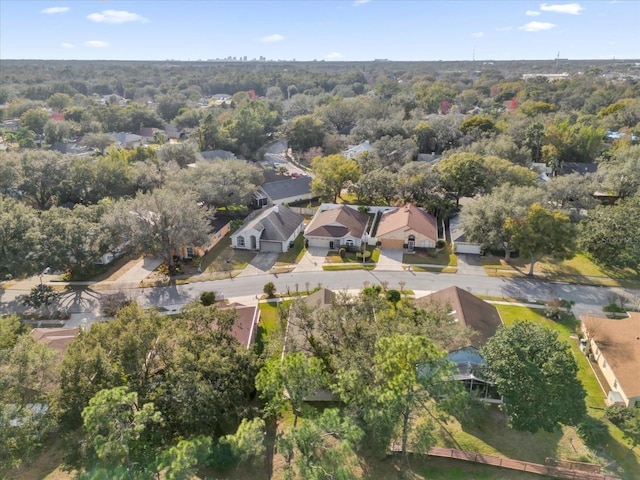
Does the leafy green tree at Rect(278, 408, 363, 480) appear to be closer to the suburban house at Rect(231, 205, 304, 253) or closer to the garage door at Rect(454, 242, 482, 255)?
the suburban house at Rect(231, 205, 304, 253)

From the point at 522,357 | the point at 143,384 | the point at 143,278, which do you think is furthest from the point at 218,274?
the point at 522,357

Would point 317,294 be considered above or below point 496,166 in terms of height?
below

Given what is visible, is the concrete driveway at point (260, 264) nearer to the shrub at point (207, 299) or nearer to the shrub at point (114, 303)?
the shrub at point (207, 299)

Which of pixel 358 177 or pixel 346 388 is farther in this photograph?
pixel 358 177

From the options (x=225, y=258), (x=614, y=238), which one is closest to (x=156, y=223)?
(x=225, y=258)

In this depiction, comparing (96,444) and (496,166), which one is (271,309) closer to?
(96,444)

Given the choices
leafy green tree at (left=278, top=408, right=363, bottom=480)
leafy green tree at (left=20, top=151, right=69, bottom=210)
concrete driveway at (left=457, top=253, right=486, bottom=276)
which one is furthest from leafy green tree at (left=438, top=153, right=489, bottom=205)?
leafy green tree at (left=20, top=151, right=69, bottom=210)
